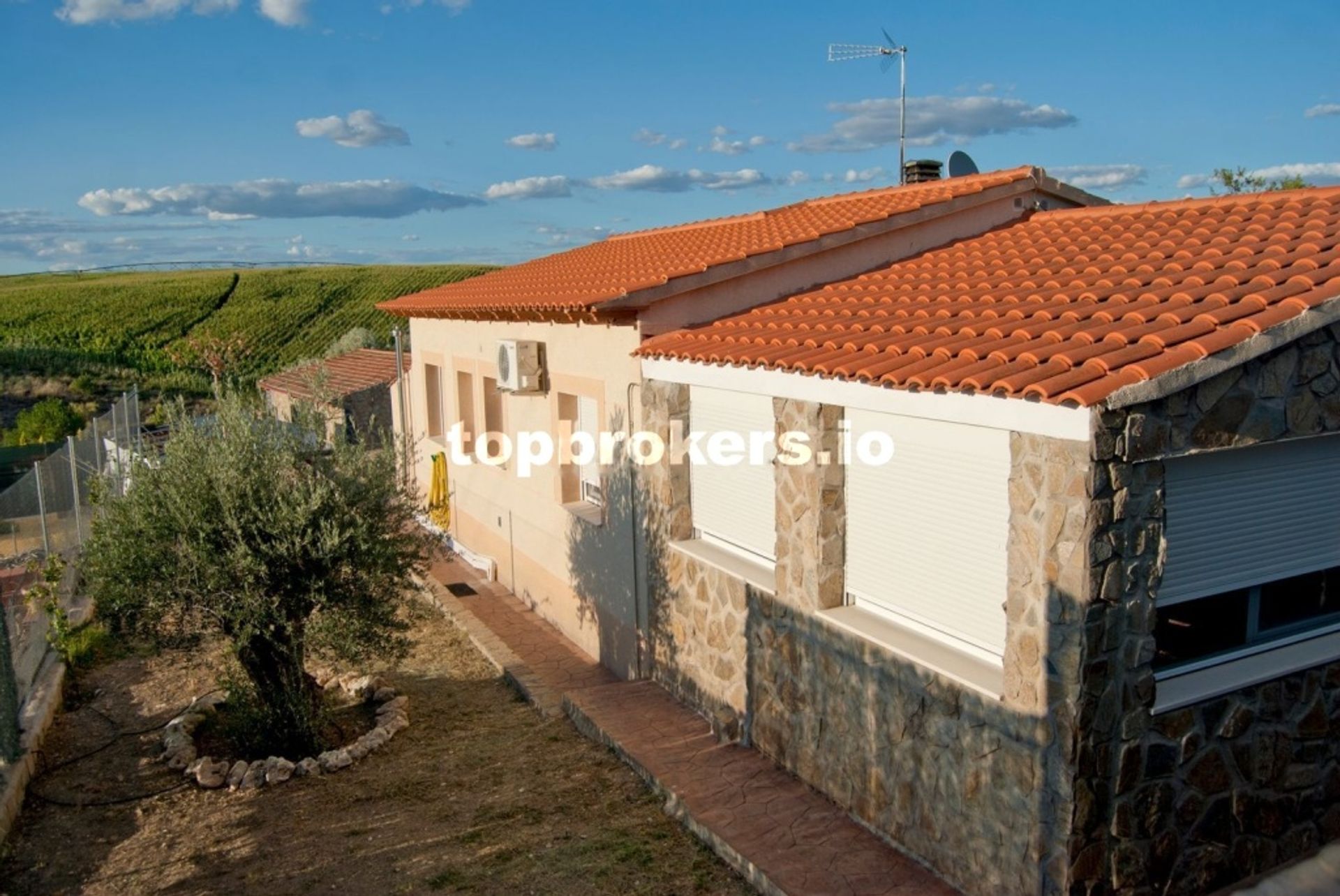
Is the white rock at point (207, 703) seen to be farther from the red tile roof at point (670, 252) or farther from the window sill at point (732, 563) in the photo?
the red tile roof at point (670, 252)

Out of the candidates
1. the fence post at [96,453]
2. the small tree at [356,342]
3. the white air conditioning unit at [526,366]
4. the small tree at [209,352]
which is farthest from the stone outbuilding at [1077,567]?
the small tree at [209,352]

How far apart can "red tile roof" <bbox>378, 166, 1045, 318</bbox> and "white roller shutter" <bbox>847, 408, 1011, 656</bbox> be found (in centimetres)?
304

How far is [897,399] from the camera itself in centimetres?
590

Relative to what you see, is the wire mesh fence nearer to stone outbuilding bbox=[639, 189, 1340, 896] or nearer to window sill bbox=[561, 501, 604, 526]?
window sill bbox=[561, 501, 604, 526]

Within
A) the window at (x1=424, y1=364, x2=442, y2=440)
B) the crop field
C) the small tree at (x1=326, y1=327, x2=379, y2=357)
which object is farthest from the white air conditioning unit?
the small tree at (x1=326, y1=327, x2=379, y2=357)

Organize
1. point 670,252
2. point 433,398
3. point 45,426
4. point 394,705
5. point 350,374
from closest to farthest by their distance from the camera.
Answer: point 394,705 < point 670,252 < point 433,398 < point 350,374 < point 45,426

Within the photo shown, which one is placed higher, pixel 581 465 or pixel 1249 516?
pixel 1249 516

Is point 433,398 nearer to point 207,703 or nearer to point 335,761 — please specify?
point 207,703

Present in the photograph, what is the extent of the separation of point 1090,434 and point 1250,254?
9.59 feet

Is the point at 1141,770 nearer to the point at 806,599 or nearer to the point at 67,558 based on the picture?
the point at 806,599

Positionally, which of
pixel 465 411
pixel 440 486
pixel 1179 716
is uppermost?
pixel 465 411

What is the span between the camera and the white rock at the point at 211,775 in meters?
8.05

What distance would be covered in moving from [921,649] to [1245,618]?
183 cm

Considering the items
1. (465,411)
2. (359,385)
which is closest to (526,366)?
(465,411)
